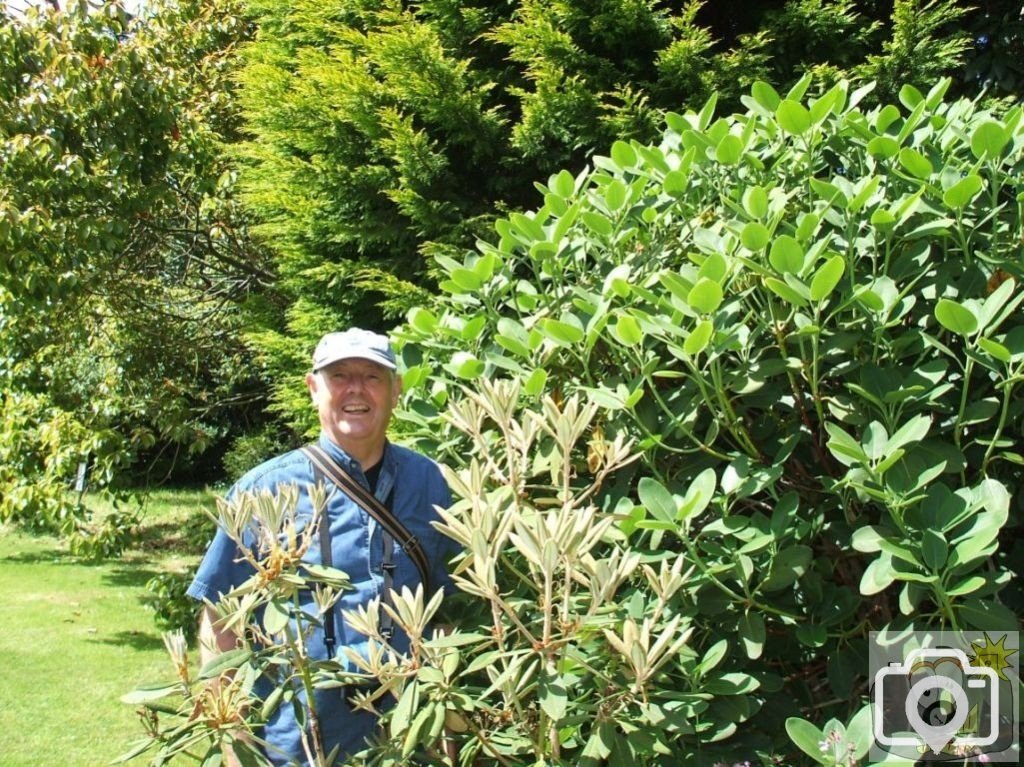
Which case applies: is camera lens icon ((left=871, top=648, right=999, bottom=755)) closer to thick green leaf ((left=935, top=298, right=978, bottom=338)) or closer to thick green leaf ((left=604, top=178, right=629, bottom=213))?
thick green leaf ((left=935, top=298, right=978, bottom=338))

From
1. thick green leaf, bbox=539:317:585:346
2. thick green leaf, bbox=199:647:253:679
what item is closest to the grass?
thick green leaf, bbox=199:647:253:679

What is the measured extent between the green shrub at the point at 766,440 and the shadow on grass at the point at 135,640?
7.19 metres

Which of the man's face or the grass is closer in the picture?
the man's face

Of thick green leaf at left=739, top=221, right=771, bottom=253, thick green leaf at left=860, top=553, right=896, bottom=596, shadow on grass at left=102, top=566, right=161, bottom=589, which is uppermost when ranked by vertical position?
thick green leaf at left=739, top=221, right=771, bottom=253

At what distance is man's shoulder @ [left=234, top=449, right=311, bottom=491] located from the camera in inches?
90.7

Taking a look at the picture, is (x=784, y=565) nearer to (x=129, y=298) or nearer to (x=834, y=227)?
(x=834, y=227)

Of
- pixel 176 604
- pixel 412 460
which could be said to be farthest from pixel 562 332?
pixel 176 604

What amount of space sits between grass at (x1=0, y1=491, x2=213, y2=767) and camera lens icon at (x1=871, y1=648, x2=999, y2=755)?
439 centimetres

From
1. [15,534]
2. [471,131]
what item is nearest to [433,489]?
[471,131]

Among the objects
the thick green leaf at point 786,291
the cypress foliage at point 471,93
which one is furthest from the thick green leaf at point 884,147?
the cypress foliage at point 471,93

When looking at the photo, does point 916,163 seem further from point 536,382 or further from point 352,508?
point 352,508

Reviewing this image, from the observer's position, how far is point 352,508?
232cm

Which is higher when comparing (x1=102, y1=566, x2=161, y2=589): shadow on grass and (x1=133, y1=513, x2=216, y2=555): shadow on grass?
(x1=133, y1=513, x2=216, y2=555): shadow on grass

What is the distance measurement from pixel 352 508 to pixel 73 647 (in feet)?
22.8
